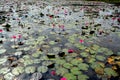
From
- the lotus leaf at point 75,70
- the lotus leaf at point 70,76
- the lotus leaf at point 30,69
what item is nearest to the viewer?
the lotus leaf at point 70,76

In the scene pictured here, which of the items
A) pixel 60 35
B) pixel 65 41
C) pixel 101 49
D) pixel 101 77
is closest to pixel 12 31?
pixel 60 35

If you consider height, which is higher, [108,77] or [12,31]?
[12,31]

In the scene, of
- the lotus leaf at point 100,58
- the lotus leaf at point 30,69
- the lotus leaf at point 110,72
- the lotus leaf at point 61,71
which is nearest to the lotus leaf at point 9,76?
the lotus leaf at point 30,69

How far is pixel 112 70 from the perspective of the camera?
470cm

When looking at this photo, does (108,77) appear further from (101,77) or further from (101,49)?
(101,49)

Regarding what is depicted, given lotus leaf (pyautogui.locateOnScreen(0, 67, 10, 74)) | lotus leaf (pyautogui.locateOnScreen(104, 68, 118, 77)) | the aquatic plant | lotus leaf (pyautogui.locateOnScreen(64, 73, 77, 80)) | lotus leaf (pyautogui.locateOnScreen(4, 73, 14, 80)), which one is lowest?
lotus leaf (pyautogui.locateOnScreen(104, 68, 118, 77))

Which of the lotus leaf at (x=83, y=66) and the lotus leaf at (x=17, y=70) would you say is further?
the lotus leaf at (x=83, y=66)

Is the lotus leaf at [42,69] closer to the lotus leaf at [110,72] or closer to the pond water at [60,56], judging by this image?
the pond water at [60,56]

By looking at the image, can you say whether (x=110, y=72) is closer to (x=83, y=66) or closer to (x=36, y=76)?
(x=83, y=66)

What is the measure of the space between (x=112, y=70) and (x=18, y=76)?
2817 mm

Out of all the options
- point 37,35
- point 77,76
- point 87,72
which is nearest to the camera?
point 77,76

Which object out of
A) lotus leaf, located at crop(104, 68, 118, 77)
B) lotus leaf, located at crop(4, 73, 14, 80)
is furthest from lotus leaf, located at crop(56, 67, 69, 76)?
lotus leaf, located at crop(4, 73, 14, 80)

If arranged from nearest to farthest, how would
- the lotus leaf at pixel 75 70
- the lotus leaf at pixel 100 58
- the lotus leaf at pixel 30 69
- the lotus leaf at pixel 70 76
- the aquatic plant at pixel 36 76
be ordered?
1. the lotus leaf at pixel 70 76
2. the aquatic plant at pixel 36 76
3. the lotus leaf at pixel 75 70
4. the lotus leaf at pixel 30 69
5. the lotus leaf at pixel 100 58

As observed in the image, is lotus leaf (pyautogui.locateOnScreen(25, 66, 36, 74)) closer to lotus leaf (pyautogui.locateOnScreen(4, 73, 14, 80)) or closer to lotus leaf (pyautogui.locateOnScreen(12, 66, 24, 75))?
lotus leaf (pyautogui.locateOnScreen(12, 66, 24, 75))
